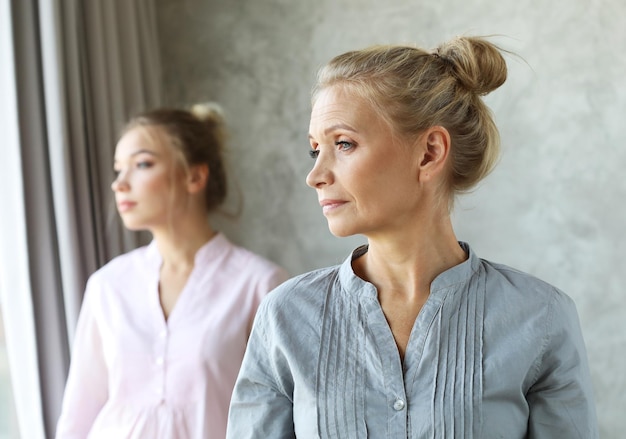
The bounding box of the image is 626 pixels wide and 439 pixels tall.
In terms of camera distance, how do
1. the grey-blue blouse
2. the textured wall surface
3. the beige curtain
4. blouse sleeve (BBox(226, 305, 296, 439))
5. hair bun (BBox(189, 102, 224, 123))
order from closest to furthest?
the grey-blue blouse
blouse sleeve (BBox(226, 305, 296, 439))
the textured wall surface
the beige curtain
hair bun (BBox(189, 102, 224, 123))

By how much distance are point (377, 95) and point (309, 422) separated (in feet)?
1.86

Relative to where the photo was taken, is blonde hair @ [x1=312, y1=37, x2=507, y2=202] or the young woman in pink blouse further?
the young woman in pink blouse

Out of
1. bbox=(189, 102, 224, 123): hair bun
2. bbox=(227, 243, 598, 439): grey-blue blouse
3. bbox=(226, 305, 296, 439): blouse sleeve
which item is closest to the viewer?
bbox=(227, 243, 598, 439): grey-blue blouse

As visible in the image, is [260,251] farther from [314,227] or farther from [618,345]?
[618,345]

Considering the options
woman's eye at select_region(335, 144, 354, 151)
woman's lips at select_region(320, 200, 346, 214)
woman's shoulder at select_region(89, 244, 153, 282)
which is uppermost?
woman's eye at select_region(335, 144, 354, 151)

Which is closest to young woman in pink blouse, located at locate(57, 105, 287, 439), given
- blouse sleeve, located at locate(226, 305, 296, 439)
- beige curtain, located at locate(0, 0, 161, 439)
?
beige curtain, located at locate(0, 0, 161, 439)

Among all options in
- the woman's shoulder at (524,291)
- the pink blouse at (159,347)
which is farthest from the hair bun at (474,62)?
the pink blouse at (159,347)

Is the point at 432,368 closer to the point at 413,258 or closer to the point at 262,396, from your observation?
the point at 413,258

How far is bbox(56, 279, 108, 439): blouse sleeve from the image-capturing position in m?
2.24

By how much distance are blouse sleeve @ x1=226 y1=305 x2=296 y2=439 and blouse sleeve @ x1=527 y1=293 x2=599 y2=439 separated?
425 mm

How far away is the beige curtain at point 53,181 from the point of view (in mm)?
2327

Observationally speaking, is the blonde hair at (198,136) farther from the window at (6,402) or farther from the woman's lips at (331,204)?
the woman's lips at (331,204)

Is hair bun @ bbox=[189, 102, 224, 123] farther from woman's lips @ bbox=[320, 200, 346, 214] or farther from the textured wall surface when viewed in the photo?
woman's lips @ bbox=[320, 200, 346, 214]

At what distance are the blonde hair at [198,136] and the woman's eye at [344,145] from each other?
3.13 ft
